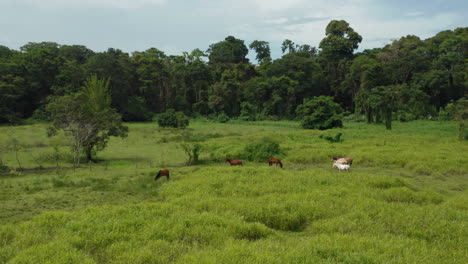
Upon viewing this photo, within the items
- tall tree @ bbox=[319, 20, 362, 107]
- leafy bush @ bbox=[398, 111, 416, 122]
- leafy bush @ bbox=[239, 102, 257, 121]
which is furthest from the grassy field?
tall tree @ bbox=[319, 20, 362, 107]

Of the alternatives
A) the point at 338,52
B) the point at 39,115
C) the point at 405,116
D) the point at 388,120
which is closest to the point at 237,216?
the point at 388,120

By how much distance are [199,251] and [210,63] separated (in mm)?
61062

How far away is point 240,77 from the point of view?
5728cm

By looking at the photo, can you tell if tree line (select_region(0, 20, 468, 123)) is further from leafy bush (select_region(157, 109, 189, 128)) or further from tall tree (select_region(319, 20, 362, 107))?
leafy bush (select_region(157, 109, 189, 128))

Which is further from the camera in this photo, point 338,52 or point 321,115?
point 338,52

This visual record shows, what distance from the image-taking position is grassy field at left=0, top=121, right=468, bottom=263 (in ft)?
19.3

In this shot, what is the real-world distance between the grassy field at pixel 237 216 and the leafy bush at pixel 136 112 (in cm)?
3466

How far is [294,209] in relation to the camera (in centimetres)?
829

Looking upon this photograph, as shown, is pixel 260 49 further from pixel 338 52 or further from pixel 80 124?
pixel 80 124

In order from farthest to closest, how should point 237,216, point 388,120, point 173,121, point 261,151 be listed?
1. point 173,121
2. point 388,120
3. point 261,151
4. point 237,216

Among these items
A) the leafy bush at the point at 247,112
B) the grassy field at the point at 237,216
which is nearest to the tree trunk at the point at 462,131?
the grassy field at the point at 237,216

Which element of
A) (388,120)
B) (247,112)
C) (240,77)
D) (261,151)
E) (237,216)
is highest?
(240,77)

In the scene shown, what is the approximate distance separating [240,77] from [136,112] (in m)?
18.5

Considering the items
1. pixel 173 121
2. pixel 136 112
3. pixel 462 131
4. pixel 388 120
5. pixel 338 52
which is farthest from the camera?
pixel 338 52
